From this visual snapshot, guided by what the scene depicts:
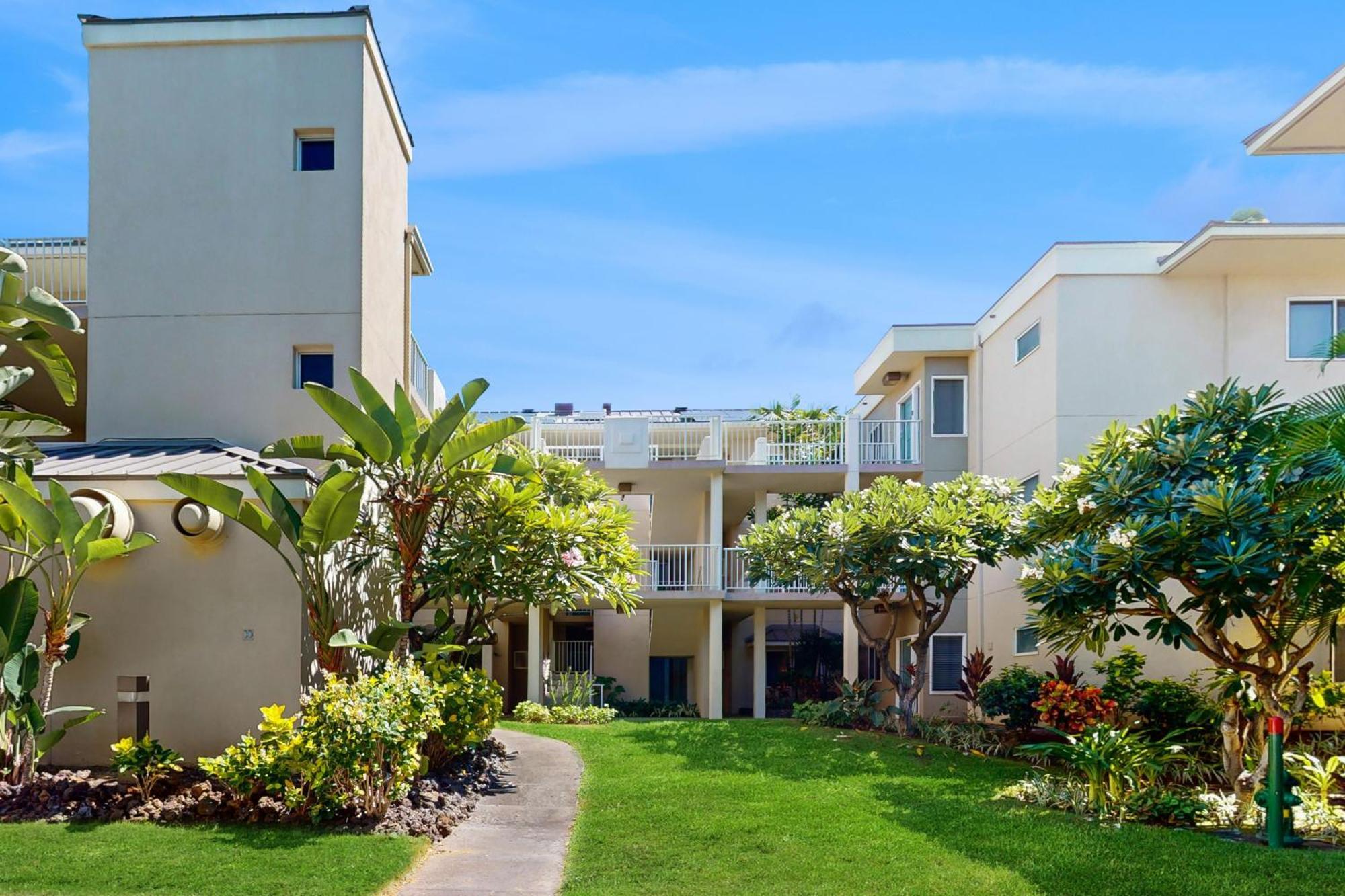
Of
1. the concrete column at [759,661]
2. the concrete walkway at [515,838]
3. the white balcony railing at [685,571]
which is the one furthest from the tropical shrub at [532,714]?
the concrete column at [759,661]

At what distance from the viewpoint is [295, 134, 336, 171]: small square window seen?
17.4 m

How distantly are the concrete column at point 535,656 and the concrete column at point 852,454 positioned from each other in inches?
278

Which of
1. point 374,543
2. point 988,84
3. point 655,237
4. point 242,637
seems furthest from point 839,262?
point 242,637

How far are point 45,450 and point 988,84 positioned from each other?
1235cm

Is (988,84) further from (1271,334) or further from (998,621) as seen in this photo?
(998,621)

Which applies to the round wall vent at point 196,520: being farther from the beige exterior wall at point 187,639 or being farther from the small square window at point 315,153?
the small square window at point 315,153

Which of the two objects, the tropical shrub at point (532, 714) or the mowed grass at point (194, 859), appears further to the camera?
A: the tropical shrub at point (532, 714)

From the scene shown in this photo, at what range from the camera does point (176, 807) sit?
11422 millimetres

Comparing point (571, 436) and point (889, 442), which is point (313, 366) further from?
point (889, 442)

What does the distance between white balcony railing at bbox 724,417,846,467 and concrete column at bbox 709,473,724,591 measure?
0.60 meters

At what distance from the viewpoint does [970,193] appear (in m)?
16.3

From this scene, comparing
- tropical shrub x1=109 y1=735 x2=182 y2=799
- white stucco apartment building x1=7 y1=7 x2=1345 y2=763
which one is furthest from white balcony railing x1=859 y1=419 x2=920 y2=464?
tropical shrub x1=109 y1=735 x2=182 y2=799

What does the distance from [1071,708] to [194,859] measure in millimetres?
10825

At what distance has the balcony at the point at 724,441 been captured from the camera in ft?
85.2
